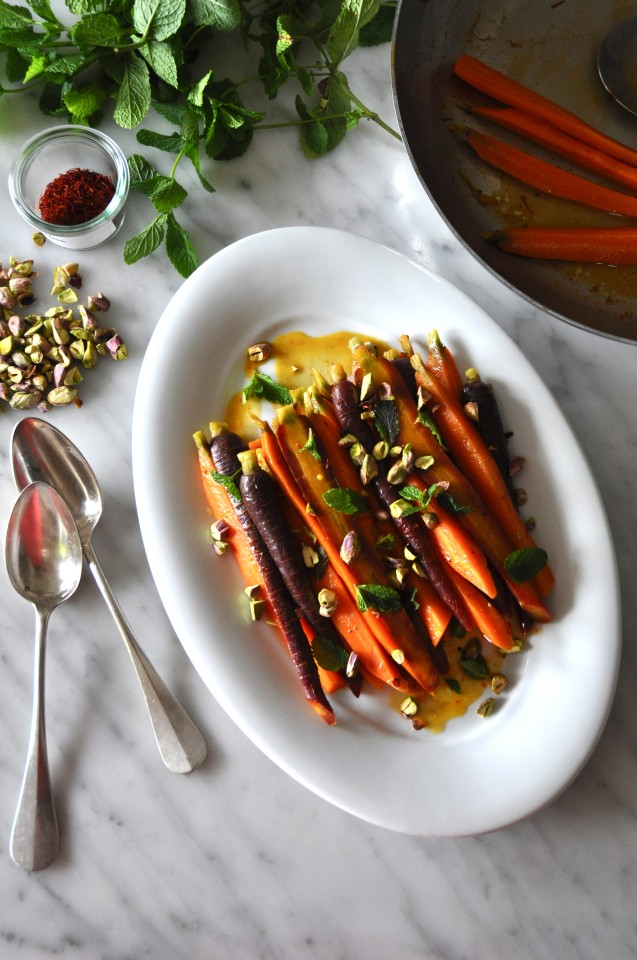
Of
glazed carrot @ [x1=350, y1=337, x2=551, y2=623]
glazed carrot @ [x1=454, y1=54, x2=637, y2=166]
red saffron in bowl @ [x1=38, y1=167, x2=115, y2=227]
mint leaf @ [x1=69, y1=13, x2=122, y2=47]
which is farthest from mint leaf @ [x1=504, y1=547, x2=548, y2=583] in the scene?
mint leaf @ [x1=69, y1=13, x2=122, y2=47]

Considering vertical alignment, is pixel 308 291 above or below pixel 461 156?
below

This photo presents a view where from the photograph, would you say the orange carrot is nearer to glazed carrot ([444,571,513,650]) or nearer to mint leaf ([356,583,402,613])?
mint leaf ([356,583,402,613])

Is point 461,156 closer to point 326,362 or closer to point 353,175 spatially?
point 353,175

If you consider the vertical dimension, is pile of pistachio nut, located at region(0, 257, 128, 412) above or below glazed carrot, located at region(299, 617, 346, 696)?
above

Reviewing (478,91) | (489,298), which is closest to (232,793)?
(489,298)

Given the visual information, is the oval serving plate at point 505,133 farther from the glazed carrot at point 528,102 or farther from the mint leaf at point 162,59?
the mint leaf at point 162,59

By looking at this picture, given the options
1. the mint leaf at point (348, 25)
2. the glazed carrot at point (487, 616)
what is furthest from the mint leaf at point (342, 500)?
the mint leaf at point (348, 25)
